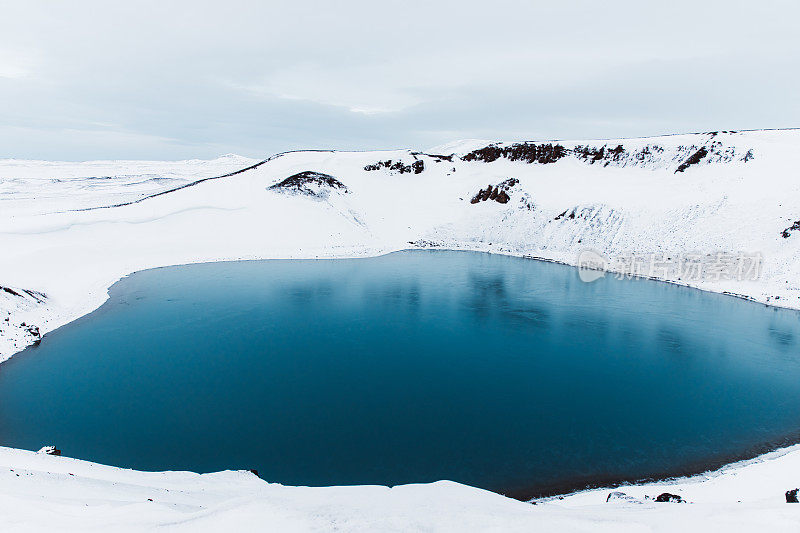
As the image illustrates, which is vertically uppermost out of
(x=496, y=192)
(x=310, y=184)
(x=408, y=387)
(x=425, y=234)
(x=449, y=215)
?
(x=310, y=184)

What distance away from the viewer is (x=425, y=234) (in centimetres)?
7250

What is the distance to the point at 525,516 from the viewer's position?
9711 millimetres

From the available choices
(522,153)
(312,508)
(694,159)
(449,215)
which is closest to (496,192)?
(449,215)

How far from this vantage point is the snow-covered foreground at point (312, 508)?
8.83 metres

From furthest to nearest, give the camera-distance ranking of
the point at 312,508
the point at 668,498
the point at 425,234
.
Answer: the point at 425,234 < the point at 668,498 < the point at 312,508

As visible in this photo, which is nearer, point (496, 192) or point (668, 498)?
point (668, 498)

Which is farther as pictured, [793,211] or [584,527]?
[793,211]

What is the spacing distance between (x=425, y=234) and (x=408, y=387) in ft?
171

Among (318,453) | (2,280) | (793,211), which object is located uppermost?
(793,211)

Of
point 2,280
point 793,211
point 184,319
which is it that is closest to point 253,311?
point 184,319

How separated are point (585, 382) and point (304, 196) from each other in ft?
204

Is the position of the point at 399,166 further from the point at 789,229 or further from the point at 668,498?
the point at 668,498

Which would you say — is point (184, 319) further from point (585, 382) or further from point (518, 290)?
point (518, 290)

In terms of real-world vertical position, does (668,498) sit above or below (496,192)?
below
